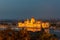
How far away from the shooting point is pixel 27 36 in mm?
5523

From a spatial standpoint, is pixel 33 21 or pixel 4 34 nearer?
pixel 4 34

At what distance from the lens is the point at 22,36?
550 centimetres

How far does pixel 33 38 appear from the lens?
5992 millimetres

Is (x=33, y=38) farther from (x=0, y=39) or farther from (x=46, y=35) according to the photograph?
(x=0, y=39)

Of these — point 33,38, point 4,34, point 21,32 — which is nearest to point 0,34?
point 4,34

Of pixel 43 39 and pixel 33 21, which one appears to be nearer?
pixel 43 39

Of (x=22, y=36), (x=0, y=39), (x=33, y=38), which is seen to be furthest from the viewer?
(x=33, y=38)

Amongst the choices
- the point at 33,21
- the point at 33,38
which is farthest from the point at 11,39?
the point at 33,21

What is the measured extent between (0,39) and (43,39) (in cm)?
125

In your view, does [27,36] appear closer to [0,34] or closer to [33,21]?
[0,34]

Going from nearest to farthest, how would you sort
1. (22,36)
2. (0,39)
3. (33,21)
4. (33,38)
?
1. (0,39)
2. (22,36)
3. (33,38)
4. (33,21)

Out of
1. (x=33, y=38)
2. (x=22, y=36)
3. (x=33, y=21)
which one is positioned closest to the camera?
(x=22, y=36)

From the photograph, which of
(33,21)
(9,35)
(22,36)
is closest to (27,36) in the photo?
(22,36)

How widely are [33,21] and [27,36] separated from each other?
15.7m
